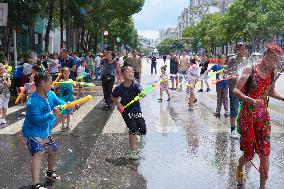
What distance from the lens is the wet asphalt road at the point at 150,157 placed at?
20.7 ft

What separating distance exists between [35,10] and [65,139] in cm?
1424

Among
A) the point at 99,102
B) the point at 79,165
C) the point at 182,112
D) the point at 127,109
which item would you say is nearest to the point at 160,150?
the point at 127,109

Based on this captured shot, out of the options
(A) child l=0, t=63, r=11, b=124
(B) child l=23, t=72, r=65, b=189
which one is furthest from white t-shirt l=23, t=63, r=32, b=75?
(B) child l=23, t=72, r=65, b=189

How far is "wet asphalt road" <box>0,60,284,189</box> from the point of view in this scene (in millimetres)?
6309

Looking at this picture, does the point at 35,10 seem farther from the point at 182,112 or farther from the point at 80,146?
the point at 80,146

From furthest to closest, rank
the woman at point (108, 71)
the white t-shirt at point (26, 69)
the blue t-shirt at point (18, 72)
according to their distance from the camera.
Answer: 1. the blue t-shirt at point (18, 72)
2. the white t-shirt at point (26, 69)
3. the woman at point (108, 71)

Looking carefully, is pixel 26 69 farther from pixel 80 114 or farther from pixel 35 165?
pixel 35 165

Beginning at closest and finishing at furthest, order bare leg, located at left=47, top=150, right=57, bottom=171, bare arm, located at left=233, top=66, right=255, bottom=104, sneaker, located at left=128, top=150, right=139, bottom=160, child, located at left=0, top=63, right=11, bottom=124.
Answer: bare arm, located at left=233, top=66, right=255, bottom=104, bare leg, located at left=47, top=150, right=57, bottom=171, sneaker, located at left=128, top=150, right=139, bottom=160, child, located at left=0, top=63, right=11, bottom=124

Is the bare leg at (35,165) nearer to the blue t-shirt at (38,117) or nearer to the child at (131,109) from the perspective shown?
the blue t-shirt at (38,117)

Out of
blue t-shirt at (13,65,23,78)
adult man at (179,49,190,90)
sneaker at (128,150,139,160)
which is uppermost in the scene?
adult man at (179,49,190,90)

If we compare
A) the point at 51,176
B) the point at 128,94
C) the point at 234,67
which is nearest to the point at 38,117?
the point at 51,176

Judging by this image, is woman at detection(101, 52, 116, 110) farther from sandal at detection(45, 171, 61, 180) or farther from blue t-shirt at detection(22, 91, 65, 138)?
blue t-shirt at detection(22, 91, 65, 138)

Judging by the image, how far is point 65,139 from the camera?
938 cm

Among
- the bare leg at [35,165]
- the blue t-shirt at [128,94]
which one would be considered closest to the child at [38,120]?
the bare leg at [35,165]
